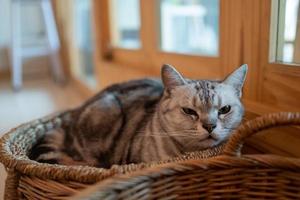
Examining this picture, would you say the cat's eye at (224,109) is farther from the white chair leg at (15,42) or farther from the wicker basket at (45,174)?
the white chair leg at (15,42)

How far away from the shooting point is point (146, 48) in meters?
1.73

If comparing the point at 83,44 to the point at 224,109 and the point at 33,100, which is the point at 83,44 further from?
the point at 224,109

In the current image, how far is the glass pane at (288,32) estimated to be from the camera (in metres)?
0.96

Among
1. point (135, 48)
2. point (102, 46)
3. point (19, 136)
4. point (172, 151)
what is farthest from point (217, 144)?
point (102, 46)

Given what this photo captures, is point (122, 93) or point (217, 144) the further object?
point (122, 93)

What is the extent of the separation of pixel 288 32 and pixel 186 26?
73 cm

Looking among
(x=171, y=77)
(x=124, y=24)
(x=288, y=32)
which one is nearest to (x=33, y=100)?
(x=124, y=24)

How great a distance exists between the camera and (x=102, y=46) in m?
2.15

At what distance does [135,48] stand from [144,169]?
48.1 inches

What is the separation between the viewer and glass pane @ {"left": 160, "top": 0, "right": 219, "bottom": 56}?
1500 millimetres

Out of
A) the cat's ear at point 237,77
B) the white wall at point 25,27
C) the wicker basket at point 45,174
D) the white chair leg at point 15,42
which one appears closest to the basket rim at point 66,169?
the wicker basket at point 45,174

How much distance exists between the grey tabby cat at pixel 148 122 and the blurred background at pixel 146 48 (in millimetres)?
148

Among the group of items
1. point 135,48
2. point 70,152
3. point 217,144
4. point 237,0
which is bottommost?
point 70,152

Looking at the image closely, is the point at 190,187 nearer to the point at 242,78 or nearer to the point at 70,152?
the point at 242,78
